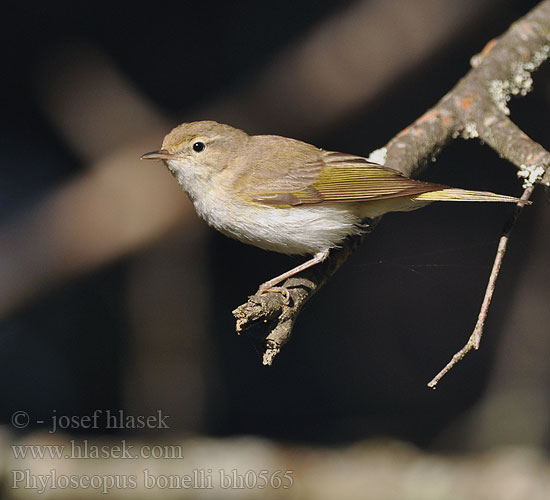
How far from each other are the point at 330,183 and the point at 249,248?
2.93 metres

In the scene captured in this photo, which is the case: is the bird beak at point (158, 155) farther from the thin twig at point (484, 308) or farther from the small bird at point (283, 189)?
the thin twig at point (484, 308)

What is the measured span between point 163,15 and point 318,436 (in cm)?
390

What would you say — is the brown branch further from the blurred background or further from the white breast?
the blurred background

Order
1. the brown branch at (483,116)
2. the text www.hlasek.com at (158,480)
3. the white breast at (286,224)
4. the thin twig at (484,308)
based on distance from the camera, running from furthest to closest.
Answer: the text www.hlasek.com at (158,480)
the white breast at (286,224)
the brown branch at (483,116)
the thin twig at (484,308)

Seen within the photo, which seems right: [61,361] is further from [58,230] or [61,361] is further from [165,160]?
[165,160]

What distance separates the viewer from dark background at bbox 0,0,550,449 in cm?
639

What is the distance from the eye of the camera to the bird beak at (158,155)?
3955 mm

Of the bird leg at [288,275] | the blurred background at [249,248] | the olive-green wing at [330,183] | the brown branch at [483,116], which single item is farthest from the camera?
the blurred background at [249,248]

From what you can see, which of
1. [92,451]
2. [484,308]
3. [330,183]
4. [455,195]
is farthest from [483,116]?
[92,451]

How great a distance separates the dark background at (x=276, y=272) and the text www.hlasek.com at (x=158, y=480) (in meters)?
1.49

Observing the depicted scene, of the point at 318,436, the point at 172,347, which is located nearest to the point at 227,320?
the point at 172,347

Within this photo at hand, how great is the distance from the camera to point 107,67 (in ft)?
21.4

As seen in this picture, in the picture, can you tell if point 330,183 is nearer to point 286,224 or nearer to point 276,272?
point 286,224

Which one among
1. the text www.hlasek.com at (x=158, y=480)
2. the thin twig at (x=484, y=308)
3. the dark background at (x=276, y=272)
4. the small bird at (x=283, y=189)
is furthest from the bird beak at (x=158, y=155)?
the dark background at (x=276, y=272)
